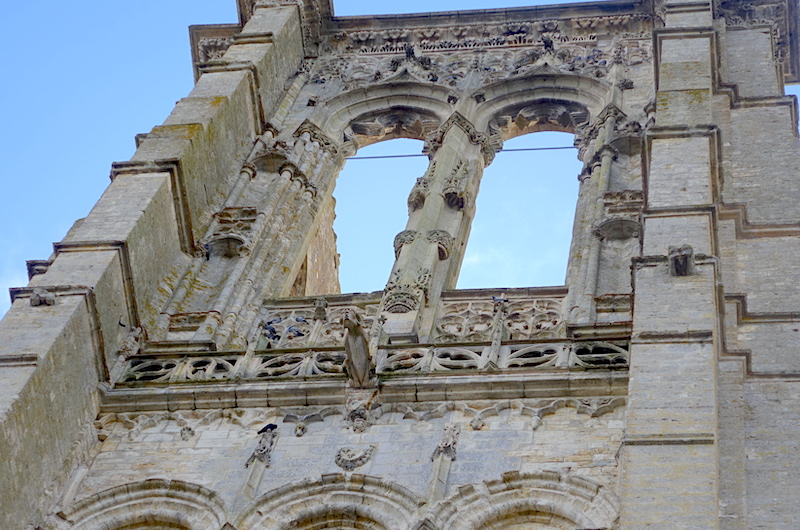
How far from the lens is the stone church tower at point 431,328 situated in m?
14.7

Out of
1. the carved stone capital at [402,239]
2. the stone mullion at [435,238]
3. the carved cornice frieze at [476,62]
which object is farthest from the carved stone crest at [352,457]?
the carved cornice frieze at [476,62]

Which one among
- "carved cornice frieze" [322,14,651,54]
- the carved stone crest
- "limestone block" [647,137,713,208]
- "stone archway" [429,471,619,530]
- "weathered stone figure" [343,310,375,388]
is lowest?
"stone archway" [429,471,619,530]

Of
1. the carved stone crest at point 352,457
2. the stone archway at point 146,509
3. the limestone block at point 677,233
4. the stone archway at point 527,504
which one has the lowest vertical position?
the stone archway at point 146,509

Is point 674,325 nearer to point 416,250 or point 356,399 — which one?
point 356,399

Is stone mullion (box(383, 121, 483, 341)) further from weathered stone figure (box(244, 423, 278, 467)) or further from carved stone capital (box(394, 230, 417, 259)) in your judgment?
weathered stone figure (box(244, 423, 278, 467))

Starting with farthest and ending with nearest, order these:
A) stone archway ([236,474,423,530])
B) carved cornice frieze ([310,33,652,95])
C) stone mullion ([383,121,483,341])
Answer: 1. carved cornice frieze ([310,33,652,95])
2. stone mullion ([383,121,483,341])
3. stone archway ([236,474,423,530])

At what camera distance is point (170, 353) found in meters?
17.8

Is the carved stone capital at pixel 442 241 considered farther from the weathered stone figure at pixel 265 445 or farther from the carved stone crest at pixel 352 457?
the carved stone crest at pixel 352 457

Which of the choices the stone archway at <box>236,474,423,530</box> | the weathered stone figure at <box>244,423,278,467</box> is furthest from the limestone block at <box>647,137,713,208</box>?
the weathered stone figure at <box>244,423,278,467</box>

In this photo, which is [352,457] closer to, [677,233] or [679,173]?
[677,233]

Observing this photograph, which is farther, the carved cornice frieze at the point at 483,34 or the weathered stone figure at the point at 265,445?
the carved cornice frieze at the point at 483,34

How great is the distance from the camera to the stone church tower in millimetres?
14719

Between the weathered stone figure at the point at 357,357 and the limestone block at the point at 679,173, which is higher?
the limestone block at the point at 679,173

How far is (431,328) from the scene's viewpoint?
61.6ft
